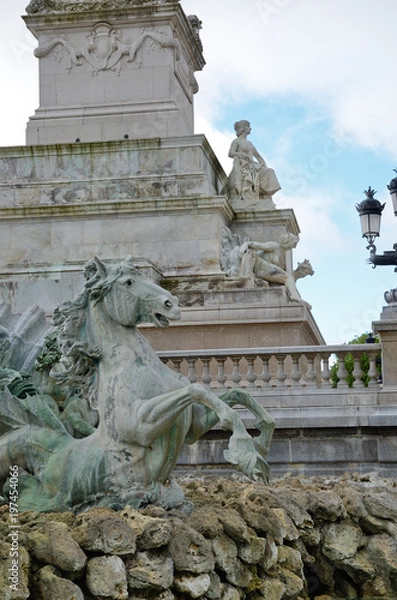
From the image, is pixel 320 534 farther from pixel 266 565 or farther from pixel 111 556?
pixel 111 556

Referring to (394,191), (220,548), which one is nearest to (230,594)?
(220,548)

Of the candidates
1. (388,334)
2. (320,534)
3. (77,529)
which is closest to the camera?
(77,529)

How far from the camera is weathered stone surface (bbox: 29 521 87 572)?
238 inches

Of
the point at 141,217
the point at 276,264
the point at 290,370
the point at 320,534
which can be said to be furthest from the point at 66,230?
the point at 320,534

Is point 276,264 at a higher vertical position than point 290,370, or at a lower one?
higher

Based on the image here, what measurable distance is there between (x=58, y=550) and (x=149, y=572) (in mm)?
562

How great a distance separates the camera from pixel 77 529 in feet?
21.1

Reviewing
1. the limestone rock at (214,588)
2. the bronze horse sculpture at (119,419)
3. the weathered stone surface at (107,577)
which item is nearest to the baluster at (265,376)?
the bronze horse sculpture at (119,419)

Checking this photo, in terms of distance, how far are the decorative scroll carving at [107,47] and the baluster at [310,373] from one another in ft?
36.9

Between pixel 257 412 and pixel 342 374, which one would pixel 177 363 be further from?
pixel 257 412

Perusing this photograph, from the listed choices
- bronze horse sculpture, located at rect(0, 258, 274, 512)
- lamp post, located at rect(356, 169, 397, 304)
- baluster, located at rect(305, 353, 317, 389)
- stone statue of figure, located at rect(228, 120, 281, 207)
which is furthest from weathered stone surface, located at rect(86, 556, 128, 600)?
stone statue of figure, located at rect(228, 120, 281, 207)

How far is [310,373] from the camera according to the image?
1506 centimetres

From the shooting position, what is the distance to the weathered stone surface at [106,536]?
6.28m

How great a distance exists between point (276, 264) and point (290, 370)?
5.70 m
